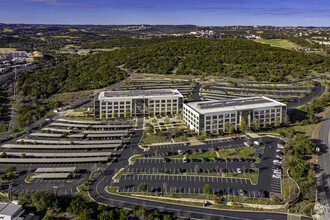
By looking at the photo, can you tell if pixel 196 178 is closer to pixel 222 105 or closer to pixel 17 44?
pixel 222 105

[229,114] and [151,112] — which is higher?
[229,114]

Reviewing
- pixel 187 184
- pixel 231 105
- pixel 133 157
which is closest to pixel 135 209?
pixel 187 184

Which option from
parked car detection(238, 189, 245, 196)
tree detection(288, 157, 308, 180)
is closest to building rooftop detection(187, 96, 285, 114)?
tree detection(288, 157, 308, 180)

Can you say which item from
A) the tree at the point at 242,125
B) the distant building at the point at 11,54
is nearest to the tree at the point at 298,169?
the tree at the point at 242,125

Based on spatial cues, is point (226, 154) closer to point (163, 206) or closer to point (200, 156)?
point (200, 156)

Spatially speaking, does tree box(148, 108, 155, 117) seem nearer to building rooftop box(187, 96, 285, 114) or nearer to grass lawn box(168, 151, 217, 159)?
building rooftop box(187, 96, 285, 114)

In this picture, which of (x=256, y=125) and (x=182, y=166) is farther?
(x=256, y=125)
